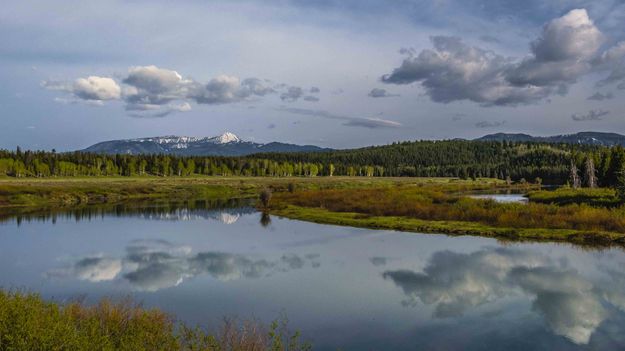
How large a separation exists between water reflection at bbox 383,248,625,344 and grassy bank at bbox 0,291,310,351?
1111 centimetres

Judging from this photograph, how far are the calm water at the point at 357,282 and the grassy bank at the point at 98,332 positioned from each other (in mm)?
4223

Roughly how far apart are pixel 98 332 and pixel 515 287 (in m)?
22.3

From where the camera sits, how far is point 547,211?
53.3 m

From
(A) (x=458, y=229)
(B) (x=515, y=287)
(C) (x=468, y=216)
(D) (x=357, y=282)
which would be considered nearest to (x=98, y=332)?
Result: (D) (x=357, y=282)

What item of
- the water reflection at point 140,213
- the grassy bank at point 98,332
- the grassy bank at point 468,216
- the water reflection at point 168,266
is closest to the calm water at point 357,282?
the water reflection at point 168,266

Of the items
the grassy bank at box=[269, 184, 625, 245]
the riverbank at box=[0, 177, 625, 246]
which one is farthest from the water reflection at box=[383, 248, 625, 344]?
the riverbank at box=[0, 177, 625, 246]

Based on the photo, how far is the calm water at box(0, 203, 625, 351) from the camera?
68.4 feet

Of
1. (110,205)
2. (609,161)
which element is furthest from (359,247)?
(609,161)

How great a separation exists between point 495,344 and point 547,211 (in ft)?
127

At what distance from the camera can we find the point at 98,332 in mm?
14875

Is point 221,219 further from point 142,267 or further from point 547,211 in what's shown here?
point 547,211

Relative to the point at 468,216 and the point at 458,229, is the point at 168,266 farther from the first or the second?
the point at 468,216

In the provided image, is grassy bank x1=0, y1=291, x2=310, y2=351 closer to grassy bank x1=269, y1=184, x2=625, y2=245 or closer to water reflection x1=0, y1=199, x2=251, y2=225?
grassy bank x1=269, y1=184, x2=625, y2=245

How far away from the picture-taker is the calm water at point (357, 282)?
68.4 feet
